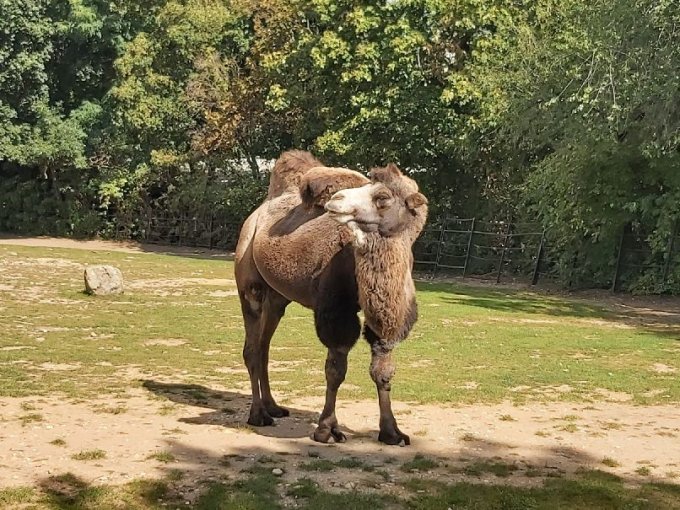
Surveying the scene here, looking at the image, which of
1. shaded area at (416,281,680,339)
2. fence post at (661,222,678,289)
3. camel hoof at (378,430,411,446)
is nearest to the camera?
camel hoof at (378,430,411,446)

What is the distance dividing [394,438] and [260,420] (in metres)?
1.26

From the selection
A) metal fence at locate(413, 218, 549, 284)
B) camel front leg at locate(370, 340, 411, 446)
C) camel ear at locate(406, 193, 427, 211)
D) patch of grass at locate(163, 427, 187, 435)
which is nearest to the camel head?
camel ear at locate(406, 193, 427, 211)

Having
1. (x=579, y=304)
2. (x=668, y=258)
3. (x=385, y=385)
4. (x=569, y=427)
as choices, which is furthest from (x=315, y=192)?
(x=668, y=258)

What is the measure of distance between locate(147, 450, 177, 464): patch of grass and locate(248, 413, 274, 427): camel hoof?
1.17 metres

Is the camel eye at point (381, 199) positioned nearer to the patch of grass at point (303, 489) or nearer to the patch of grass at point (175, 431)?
the patch of grass at point (303, 489)

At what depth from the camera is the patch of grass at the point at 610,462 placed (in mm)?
6402

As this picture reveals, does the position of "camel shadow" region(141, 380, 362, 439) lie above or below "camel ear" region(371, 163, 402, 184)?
below

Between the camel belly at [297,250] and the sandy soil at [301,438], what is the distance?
1.22 m

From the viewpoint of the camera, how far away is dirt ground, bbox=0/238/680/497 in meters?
5.95

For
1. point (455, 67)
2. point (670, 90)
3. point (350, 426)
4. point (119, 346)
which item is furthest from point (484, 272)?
point (350, 426)

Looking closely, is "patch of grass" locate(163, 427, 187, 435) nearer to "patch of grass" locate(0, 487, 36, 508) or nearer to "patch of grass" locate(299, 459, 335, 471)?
"patch of grass" locate(299, 459, 335, 471)

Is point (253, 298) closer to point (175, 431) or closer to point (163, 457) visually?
point (175, 431)

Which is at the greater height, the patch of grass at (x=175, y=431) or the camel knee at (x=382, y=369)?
the camel knee at (x=382, y=369)

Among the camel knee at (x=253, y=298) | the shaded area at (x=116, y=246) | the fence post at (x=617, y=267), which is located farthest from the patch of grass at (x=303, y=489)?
the shaded area at (x=116, y=246)
